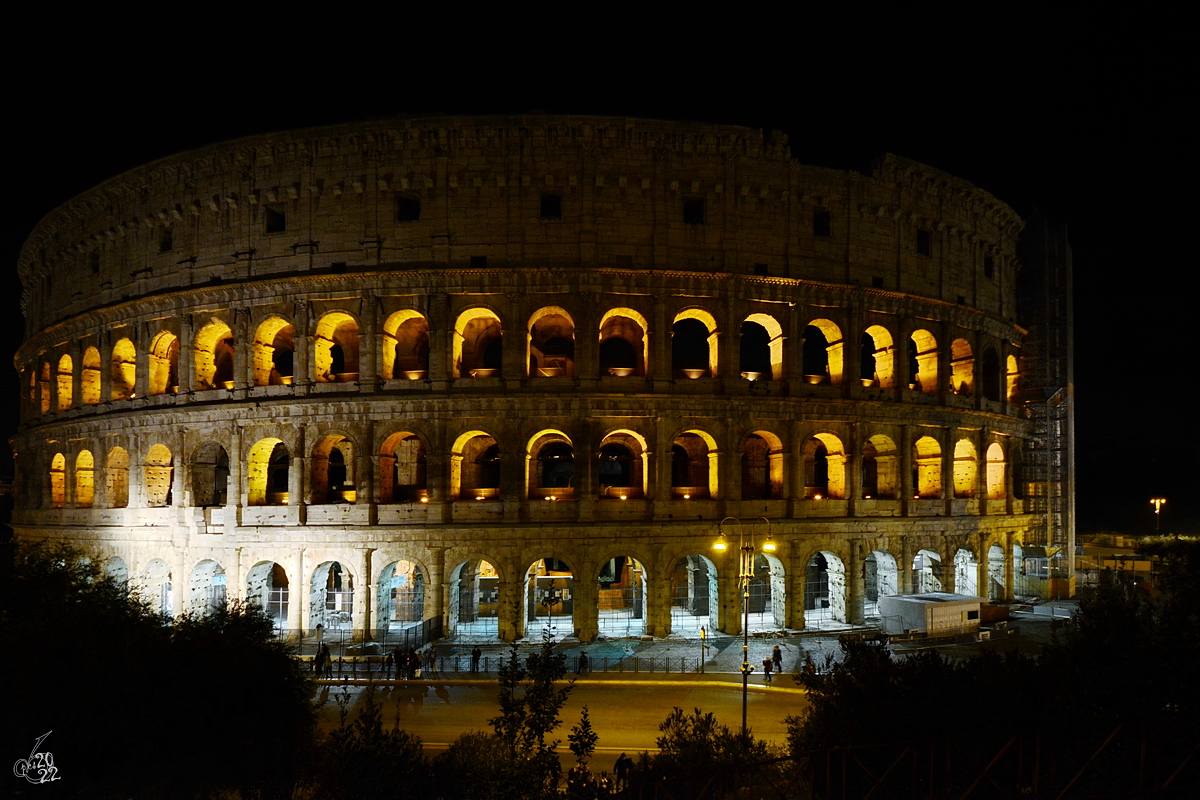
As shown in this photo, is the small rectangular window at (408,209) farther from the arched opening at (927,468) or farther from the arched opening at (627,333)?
the arched opening at (927,468)

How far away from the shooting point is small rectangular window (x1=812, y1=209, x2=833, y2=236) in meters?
27.7

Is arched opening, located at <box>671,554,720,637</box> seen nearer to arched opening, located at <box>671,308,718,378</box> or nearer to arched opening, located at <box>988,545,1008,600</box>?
arched opening, located at <box>671,308,718,378</box>

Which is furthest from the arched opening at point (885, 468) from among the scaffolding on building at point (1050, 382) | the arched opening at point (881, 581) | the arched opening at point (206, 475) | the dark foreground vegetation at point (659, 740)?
the arched opening at point (206, 475)

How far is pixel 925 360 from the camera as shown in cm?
3020

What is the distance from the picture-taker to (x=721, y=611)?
2553 centimetres

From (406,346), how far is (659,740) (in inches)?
768

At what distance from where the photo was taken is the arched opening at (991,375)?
32750 mm

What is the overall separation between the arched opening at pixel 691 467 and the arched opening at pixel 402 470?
9530mm

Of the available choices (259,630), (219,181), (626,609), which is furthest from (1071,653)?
(219,181)

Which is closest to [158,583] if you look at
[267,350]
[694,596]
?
[267,350]

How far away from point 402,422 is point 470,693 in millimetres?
9716

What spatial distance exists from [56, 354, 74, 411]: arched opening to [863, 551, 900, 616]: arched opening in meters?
35.1

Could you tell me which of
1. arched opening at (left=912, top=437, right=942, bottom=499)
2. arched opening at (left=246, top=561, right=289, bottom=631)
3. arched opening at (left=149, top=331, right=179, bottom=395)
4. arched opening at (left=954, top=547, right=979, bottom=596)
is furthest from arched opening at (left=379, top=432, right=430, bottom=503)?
arched opening at (left=954, top=547, right=979, bottom=596)

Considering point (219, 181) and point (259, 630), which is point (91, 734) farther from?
point (219, 181)
